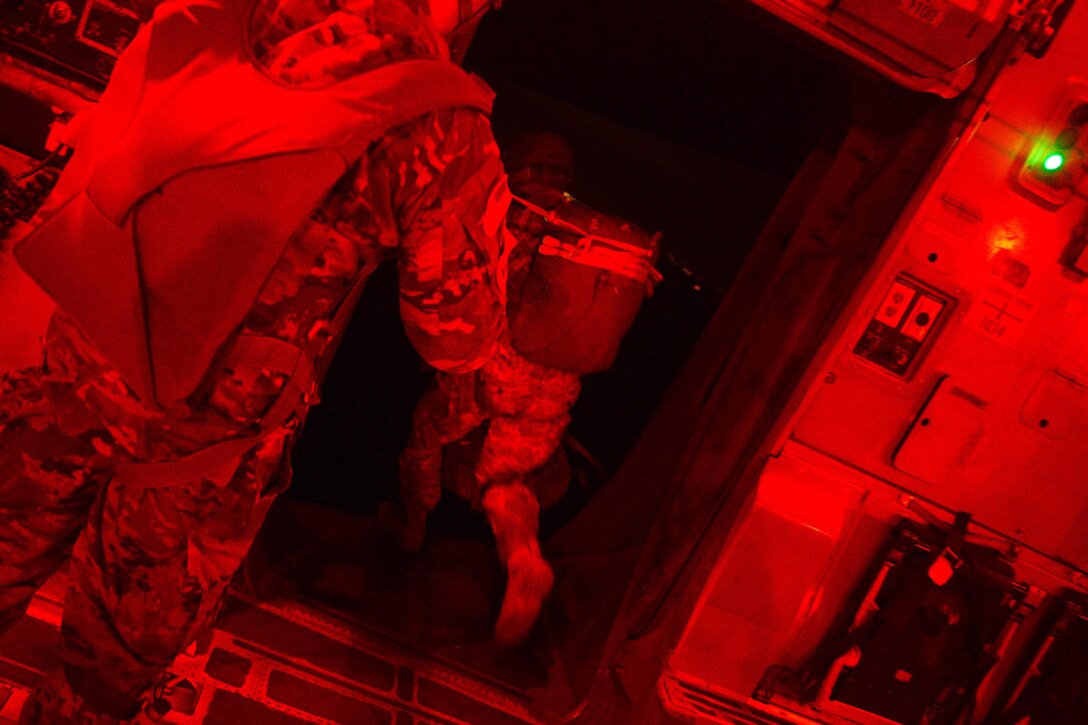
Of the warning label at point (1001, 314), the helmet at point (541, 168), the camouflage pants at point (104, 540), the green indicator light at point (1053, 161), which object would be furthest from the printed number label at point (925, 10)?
the camouflage pants at point (104, 540)

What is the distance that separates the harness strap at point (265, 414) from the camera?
1.53 m

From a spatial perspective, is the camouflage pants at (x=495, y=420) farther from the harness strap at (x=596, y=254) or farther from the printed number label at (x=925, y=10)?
the printed number label at (x=925, y=10)

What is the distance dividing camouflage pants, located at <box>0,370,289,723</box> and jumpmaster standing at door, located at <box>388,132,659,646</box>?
134 cm

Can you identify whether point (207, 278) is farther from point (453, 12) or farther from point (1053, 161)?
point (1053, 161)

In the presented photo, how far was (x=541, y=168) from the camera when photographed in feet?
9.82

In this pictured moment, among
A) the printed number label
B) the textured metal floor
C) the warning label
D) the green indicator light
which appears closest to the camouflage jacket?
the textured metal floor

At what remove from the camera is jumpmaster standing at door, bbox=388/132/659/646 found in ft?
9.62

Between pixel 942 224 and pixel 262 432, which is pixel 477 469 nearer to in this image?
pixel 262 432

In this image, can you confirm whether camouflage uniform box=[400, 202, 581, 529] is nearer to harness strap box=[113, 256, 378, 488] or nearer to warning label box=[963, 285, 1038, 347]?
harness strap box=[113, 256, 378, 488]

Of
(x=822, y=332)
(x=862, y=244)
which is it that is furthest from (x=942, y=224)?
(x=822, y=332)

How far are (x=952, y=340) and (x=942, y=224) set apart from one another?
48 centimetres

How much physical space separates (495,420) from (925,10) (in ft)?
7.73

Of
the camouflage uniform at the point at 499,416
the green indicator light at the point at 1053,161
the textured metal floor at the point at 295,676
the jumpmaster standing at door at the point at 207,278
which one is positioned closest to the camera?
the jumpmaster standing at door at the point at 207,278

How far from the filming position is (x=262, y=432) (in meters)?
1.63
